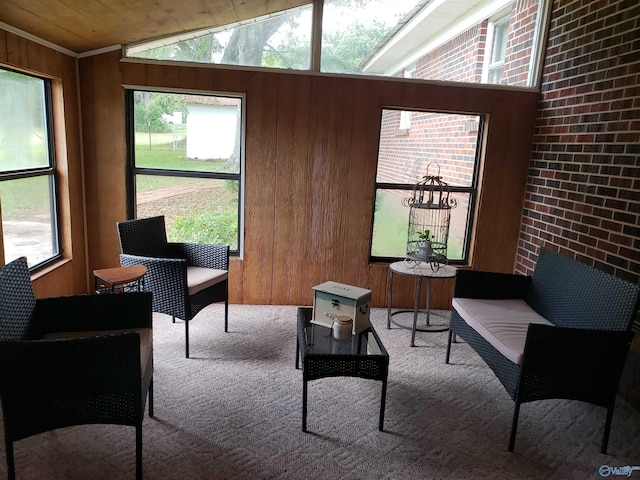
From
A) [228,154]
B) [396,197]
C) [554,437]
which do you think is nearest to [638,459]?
[554,437]

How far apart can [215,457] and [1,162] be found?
7.33 ft

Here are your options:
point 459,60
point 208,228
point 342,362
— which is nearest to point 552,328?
point 342,362

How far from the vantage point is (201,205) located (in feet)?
12.9

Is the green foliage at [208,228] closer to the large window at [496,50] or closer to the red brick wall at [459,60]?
the red brick wall at [459,60]

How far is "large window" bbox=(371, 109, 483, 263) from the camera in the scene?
390 cm

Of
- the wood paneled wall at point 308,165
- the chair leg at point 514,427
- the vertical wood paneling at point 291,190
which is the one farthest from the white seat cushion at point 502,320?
the vertical wood paneling at point 291,190

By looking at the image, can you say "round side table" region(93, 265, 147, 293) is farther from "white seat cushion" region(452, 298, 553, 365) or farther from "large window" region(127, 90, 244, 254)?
"white seat cushion" region(452, 298, 553, 365)

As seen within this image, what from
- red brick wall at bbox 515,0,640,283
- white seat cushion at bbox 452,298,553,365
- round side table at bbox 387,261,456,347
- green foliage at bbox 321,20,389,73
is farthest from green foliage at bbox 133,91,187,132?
red brick wall at bbox 515,0,640,283

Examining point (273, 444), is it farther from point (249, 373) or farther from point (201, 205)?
point (201, 205)

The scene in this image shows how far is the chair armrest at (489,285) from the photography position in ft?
9.91

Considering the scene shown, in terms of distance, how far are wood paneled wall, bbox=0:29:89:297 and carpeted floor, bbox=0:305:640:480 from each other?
A: 1.02m

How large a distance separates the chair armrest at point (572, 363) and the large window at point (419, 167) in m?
2.02

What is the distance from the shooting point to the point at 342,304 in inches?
102

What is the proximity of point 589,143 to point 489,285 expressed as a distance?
1.24 meters
